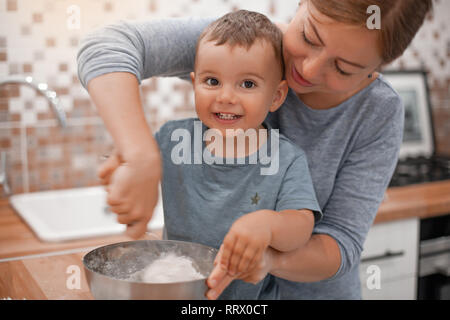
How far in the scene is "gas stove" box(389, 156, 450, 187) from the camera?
1475 millimetres

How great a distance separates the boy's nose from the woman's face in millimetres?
86

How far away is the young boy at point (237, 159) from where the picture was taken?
453mm

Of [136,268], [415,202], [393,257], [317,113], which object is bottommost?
[393,257]

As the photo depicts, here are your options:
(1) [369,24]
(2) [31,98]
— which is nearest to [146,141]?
(1) [369,24]

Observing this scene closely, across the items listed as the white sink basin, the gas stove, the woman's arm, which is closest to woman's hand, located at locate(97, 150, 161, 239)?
the woman's arm

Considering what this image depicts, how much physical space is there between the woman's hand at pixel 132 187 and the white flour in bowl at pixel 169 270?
4 centimetres

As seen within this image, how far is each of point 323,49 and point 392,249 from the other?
3.02ft

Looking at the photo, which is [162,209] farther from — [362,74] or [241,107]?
[362,74]

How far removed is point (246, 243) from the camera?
41cm

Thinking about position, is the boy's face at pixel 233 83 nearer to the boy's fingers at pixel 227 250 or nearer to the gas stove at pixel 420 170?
the boy's fingers at pixel 227 250

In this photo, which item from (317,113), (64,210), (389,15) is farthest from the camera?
(64,210)

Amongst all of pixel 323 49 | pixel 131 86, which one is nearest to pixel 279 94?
pixel 323 49

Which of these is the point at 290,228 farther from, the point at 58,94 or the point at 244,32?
the point at 58,94

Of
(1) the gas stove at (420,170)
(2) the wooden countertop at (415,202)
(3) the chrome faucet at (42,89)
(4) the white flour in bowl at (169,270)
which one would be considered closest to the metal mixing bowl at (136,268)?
(4) the white flour in bowl at (169,270)
